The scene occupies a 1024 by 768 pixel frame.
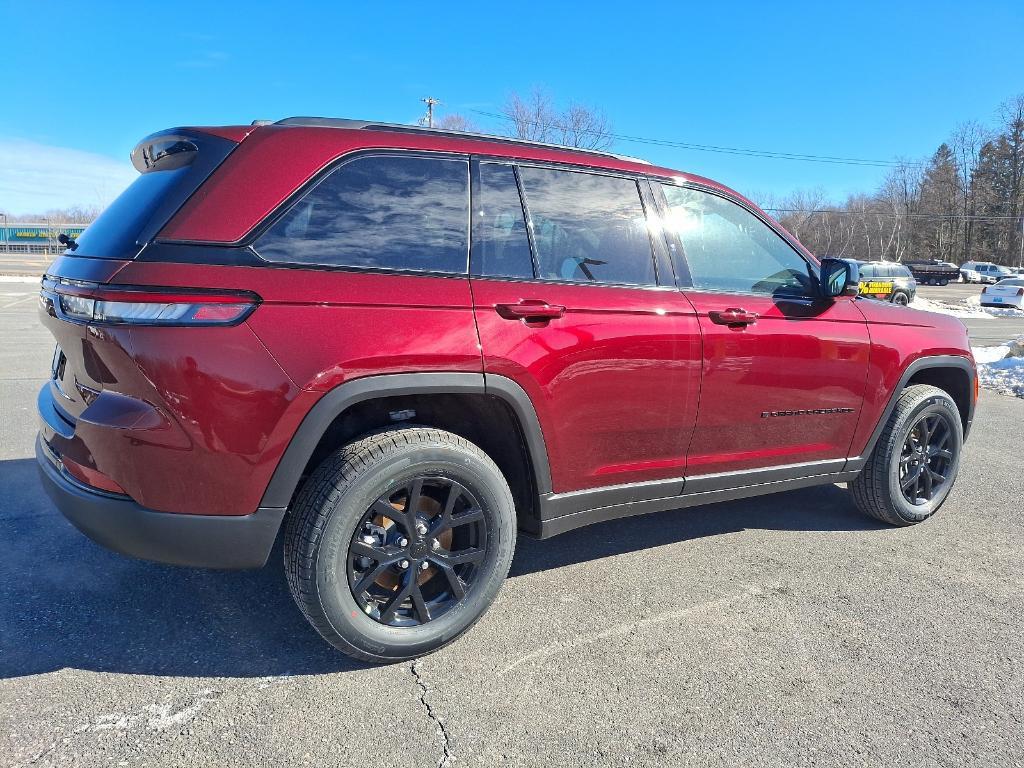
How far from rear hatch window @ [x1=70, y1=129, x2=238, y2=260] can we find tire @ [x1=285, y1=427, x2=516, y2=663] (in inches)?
38.1

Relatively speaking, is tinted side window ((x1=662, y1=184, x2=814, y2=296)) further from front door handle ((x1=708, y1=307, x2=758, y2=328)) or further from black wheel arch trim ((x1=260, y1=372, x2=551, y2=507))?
black wheel arch trim ((x1=260, y1=372, x2=551, y2=507))

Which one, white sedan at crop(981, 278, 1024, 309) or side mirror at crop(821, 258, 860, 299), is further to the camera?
white sedan at crop(981, 278, 1024, 309)

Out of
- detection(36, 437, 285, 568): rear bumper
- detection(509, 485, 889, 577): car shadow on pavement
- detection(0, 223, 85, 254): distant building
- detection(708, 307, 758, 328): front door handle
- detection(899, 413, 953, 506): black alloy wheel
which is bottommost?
detection(509, 485, 889, 577): car shadow on pavement

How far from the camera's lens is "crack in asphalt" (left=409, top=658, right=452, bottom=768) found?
6.64ft

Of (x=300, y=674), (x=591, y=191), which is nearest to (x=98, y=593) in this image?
(x=300, y=674)

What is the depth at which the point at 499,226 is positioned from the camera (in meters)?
2.74

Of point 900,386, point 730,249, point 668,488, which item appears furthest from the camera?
point 900,386

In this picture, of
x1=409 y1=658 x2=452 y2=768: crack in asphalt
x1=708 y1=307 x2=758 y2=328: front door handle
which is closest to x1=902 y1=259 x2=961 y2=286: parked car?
A: x1=708 y1=307 x2=758 y2=328: front door handle

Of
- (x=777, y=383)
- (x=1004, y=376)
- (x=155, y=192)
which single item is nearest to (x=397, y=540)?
(x=155, y=192)

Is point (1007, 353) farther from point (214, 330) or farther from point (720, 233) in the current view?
point (214, 330)

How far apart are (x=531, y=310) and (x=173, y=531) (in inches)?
56.6

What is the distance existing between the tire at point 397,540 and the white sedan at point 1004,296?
3278 cm

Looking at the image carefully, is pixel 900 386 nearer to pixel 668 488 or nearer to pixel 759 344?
pixel 759 344

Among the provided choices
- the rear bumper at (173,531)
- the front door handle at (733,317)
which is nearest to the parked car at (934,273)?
the front door handle at (733,317)
